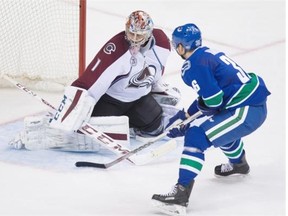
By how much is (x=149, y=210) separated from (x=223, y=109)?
0.47m

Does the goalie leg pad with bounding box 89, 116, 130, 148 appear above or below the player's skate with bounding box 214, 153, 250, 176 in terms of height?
above

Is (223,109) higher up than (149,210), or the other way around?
(223,109)

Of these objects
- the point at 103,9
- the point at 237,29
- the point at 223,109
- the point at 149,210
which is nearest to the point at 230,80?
the point at 223,109

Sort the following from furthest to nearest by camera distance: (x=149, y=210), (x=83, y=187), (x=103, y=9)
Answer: (x=103, y=9), (x=83, y=187), (x=149, y=210)

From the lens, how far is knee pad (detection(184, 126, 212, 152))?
3.26m

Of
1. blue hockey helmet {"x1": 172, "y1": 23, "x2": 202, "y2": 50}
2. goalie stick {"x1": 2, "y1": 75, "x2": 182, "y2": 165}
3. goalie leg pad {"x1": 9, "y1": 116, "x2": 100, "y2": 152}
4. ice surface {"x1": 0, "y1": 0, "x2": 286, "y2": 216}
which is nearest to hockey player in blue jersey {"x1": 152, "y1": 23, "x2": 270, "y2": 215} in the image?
blue hockey helmet {"x1": 172, "y1": 23, "x2": 202, "y2": 50}

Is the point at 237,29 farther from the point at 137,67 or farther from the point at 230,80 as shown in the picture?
the point at 230,80

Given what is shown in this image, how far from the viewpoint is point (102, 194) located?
3.44 m

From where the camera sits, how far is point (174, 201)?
3225mm

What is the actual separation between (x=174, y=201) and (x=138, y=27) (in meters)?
0.86

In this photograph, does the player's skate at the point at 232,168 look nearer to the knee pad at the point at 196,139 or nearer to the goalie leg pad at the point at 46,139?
the knee pad at the point at 196,139

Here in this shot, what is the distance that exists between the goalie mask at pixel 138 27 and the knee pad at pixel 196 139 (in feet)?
2.08

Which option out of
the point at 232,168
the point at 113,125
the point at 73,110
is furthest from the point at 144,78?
the point at 232,168

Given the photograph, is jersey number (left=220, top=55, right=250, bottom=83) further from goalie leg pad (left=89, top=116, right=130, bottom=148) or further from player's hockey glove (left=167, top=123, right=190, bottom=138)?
goalie leg pad (left=89, top=116, right=130, bottom=148)
